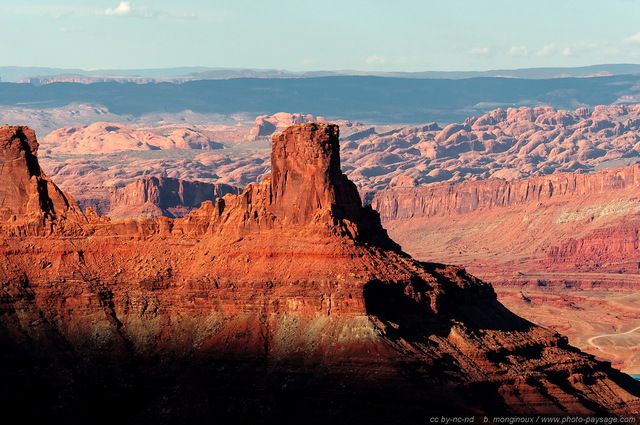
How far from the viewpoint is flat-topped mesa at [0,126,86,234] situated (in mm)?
114250

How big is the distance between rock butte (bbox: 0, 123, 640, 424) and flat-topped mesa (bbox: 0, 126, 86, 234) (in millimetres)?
114

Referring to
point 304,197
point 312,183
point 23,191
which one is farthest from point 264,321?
point 23,191

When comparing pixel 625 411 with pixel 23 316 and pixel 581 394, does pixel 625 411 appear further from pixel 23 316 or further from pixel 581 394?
pixel 23 316

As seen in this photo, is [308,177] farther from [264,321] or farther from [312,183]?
[264,321]

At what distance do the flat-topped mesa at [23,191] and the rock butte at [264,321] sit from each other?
0.37 feet

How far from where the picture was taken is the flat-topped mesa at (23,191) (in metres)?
114

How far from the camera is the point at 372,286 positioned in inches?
4011

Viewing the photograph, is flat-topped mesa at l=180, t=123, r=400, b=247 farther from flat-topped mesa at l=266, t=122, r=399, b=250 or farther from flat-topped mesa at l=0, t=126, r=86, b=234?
flat-topped mesa at l=0, t=126, r=86, b=234

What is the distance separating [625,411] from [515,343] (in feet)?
28.4

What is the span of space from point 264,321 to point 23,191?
24497 mm

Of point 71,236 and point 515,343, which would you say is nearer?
point 515,343

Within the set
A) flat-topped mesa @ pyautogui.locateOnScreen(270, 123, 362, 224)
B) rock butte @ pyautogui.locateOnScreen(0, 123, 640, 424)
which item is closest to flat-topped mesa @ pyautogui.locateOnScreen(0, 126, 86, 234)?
rock butte @ pyautogui.locateOnScreen(0, 123, 640, 424)

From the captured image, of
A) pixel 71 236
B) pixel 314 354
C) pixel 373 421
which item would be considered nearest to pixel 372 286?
pixel 314 354

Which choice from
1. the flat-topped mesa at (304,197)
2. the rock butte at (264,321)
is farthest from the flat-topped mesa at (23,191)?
Result: the flat-topped mesa at (304,197)
